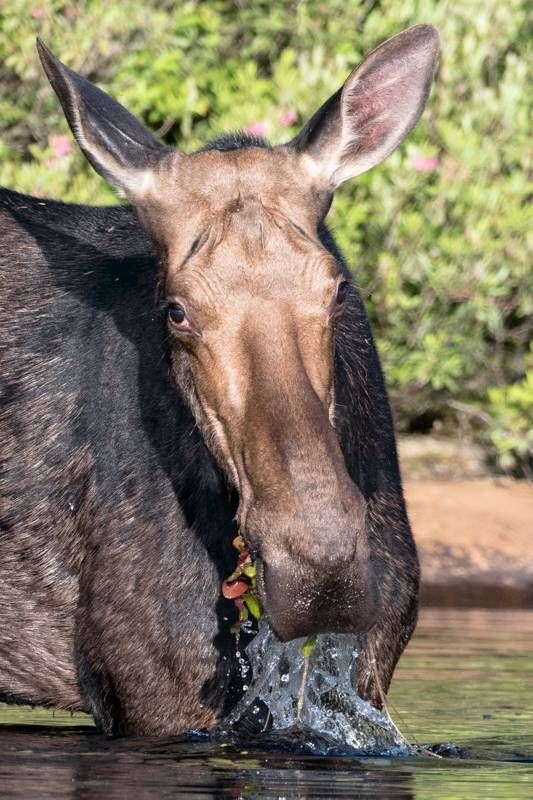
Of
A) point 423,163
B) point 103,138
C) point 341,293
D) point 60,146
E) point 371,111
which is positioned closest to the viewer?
point 341,293

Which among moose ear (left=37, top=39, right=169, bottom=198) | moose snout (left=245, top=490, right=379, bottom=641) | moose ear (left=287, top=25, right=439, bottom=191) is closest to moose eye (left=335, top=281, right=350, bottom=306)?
moose ear (left=287, top=25, right=439, bottom=191)

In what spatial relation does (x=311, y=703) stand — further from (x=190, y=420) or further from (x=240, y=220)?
(x=240, y=220)

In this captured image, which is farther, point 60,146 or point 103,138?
point 60,146

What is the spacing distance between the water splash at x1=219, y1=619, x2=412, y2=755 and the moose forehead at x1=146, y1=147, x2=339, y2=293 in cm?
130

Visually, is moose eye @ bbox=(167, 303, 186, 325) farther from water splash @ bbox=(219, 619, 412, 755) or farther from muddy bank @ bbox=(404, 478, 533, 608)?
muddy bank @ bbox=(404, 478, 533, 608)

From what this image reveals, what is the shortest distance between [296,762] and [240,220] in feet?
5.80

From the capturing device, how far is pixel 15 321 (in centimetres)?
770

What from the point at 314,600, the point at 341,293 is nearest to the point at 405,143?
the point at 341,293

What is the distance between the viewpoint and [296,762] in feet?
21.0

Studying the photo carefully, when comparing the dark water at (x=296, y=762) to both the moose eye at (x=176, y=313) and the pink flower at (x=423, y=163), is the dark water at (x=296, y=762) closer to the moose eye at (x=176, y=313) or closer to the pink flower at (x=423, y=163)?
the moose eye at (x=176, y=313)

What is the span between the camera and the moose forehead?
6.05 meters

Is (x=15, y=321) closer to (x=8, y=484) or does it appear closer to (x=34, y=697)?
(x=8, y=484)

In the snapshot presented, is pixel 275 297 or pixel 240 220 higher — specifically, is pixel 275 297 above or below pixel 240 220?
below

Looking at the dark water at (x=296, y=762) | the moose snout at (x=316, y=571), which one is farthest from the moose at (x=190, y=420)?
the dark water at (x=296, y=762)
